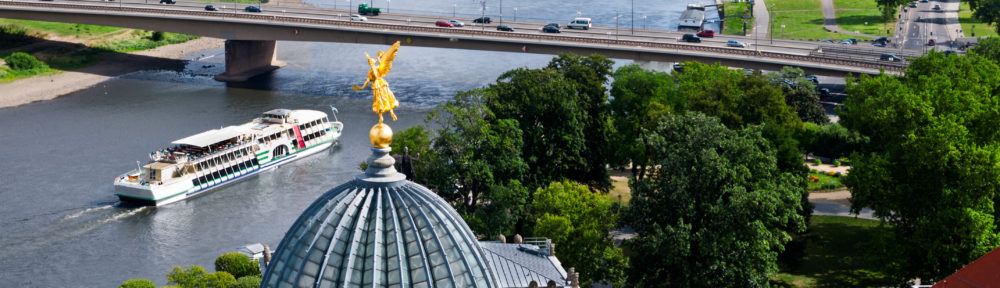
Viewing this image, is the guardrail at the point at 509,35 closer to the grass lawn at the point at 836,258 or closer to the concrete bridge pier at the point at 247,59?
the concrete bridge pier at the point at 247,59

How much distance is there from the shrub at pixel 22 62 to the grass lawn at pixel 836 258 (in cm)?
11524

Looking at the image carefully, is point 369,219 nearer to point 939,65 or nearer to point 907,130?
point 907,130

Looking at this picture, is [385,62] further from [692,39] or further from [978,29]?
[978,29]

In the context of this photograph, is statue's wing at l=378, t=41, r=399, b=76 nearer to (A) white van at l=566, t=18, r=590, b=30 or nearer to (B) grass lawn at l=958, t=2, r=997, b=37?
(A) white van at l=566, t=18, r=590, b=30

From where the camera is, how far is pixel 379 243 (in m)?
29.0

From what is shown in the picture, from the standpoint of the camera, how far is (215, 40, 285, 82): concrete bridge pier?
158 meters

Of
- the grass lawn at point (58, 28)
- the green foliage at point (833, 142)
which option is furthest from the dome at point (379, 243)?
the grass lawn at point (58, 28)

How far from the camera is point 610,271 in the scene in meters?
68.6

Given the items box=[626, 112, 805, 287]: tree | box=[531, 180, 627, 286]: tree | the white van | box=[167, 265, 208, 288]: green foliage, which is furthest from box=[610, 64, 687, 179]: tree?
the white van

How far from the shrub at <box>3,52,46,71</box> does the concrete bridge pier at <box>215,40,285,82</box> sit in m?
25.2

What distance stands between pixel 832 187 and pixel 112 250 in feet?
197

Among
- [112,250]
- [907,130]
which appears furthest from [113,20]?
[907,130]

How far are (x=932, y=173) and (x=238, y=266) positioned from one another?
43656mm

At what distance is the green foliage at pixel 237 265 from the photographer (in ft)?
230
